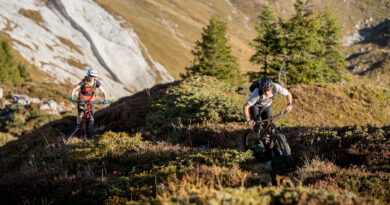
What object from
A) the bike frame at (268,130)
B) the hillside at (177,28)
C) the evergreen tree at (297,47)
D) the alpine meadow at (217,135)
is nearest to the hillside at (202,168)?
the alpine meadow at (217,135)

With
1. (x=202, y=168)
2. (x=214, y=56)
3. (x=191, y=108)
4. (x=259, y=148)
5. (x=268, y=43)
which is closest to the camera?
(x=202, y=168)

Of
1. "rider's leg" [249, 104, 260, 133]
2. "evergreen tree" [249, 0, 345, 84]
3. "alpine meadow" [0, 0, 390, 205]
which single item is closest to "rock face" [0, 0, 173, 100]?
"alpine meadow" [0, 0, 390, 205]

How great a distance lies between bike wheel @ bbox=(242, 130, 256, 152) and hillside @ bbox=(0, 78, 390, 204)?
42 centimetres

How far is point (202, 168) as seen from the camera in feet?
18.3

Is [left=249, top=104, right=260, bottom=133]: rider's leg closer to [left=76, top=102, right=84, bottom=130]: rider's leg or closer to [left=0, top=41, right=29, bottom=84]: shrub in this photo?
[left=76, top=102, right=84, bottom=130]: rider's leg

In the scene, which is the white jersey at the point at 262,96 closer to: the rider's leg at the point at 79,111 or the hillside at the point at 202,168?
the hillside at the point at 202,168

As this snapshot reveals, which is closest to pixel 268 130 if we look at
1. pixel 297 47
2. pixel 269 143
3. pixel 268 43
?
pixel 269 143

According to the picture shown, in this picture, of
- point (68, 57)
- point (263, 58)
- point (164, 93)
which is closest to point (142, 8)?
point (68, 57)

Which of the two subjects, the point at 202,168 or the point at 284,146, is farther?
the point at 284,146

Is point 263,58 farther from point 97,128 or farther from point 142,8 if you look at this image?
point 142,8

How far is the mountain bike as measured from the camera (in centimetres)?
650

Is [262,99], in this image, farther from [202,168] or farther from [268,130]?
[202,168]

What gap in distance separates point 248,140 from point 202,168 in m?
2.82

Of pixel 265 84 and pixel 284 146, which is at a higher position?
pixel 265 84
